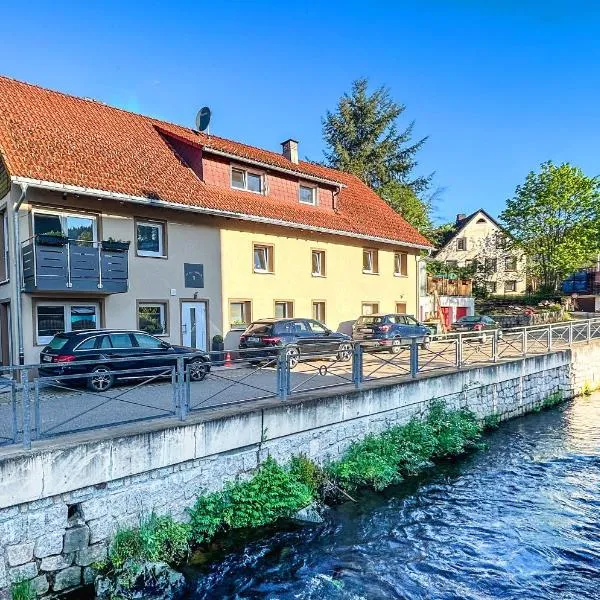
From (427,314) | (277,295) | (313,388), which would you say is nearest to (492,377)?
(313,388)

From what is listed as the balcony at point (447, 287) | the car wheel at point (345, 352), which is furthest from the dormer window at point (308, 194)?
the balcony at point (447, 287)

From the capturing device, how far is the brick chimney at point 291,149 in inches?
923

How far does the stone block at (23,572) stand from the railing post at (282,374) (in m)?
4.28

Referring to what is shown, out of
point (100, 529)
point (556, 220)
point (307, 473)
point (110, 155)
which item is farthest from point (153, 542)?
point (556, 220)

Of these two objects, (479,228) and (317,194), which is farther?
(479,228)

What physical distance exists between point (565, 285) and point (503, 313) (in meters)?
11.5

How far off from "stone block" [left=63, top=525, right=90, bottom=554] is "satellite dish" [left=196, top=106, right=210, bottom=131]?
1806 cm

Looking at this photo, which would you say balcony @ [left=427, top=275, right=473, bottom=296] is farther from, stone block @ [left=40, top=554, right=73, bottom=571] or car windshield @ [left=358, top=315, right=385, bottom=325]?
stone block @ [left=40, top=554, right=73, bottom=571]

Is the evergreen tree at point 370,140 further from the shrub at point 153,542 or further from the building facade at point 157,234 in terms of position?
the shrub at point 153,542

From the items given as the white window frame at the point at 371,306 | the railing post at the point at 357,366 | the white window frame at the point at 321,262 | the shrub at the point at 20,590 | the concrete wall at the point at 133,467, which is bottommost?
the shrub at the point at 20,590

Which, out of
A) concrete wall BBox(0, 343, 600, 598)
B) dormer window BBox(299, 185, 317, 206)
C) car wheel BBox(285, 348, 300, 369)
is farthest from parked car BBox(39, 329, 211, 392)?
dormer window BBox(299, 185, 317, 206)

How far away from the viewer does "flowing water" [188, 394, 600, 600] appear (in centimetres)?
595

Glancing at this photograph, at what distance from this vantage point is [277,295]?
18.5 meters

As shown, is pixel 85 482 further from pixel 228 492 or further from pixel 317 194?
pixel 317 194
